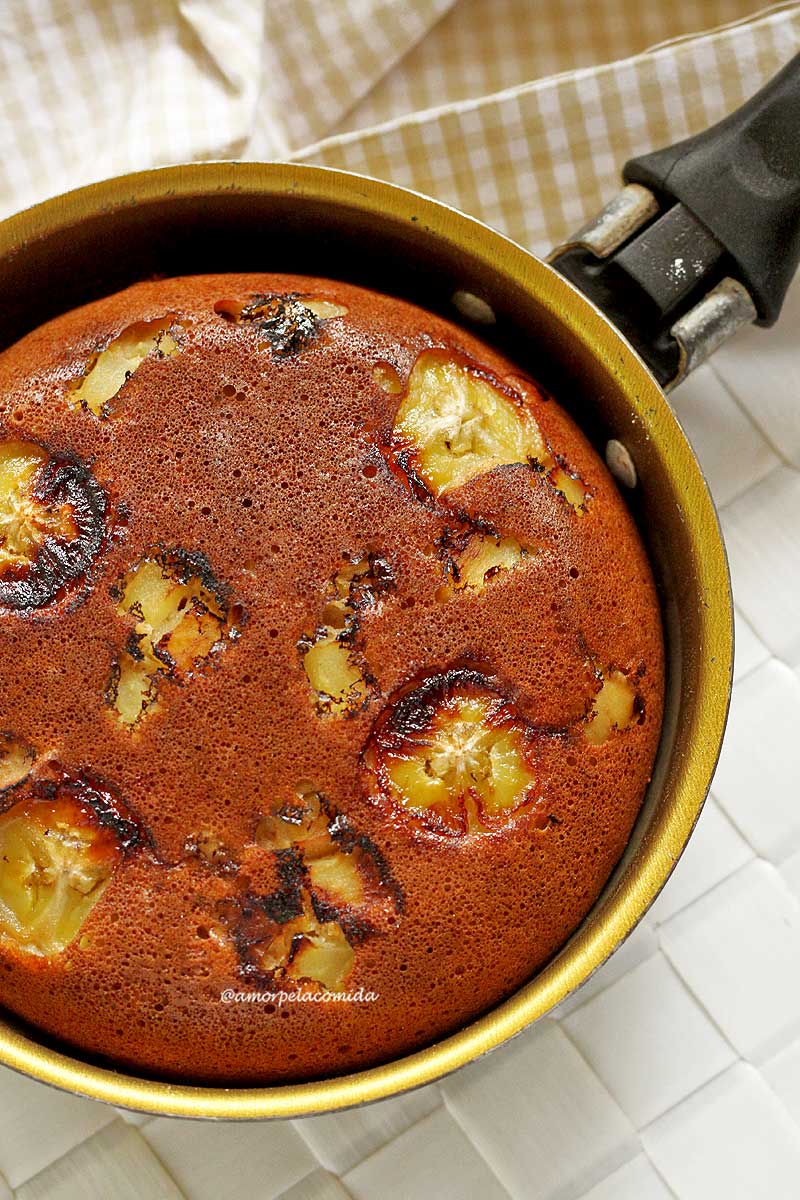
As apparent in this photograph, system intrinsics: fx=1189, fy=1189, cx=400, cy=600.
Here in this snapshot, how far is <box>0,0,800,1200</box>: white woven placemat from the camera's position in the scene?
1.43m

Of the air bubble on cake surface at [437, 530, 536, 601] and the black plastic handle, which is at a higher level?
the black plastic handle

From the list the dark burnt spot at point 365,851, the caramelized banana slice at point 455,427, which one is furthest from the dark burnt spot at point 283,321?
the dark burnt spot at point 365,851

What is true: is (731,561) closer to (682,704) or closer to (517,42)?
(682,704)

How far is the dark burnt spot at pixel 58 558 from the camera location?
1122 millimetres

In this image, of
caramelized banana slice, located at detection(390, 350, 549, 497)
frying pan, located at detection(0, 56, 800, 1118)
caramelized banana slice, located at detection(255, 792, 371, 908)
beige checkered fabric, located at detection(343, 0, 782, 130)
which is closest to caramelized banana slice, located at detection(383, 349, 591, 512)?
caramelized banana slice, located at detection(390, 350, 549, 497)

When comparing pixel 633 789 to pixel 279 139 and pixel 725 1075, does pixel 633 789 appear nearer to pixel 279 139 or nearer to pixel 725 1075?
pixel 725 1075

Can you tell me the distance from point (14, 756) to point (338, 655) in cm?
32

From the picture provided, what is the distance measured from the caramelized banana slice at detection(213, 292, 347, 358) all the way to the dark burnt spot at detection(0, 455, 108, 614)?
0.24 m

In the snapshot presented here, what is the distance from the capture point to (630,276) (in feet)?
4.08

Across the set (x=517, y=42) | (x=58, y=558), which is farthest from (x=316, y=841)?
(x=517, y=42)

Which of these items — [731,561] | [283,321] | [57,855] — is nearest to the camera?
[57,855]

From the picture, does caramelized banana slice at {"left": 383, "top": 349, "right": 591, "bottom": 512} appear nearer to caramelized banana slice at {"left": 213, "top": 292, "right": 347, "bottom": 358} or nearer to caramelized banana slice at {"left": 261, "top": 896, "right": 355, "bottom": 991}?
caramelized banana slice at {"left": 213, "top": 292, "right": 347, "bottom": 358}

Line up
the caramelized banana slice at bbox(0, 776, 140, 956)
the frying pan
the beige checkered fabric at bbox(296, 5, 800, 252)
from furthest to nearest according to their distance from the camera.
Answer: the beige checkered fabric at bbox(296, 5, 800, 252), the frying pan, the caramelized banana slice at bbox(0, 776, 140, 956)

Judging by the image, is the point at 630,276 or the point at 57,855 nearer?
the point at 57,855
